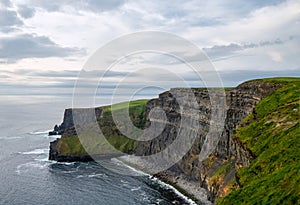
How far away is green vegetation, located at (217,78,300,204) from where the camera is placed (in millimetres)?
29672

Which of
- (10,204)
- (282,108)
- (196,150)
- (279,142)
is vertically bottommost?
(10,204)

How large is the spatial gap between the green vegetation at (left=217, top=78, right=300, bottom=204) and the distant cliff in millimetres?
188

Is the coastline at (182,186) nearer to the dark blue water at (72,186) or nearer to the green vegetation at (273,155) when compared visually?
the dark blue water at (72,186)

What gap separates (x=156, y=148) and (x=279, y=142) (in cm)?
11349

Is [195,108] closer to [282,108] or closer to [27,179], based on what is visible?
[282,108]

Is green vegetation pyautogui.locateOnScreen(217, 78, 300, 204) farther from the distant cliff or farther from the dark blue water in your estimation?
the dark blue water

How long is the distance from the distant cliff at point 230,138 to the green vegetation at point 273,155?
0.19 metres

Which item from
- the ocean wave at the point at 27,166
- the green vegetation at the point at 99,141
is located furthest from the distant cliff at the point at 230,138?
the ocean wave at the point at 27,166

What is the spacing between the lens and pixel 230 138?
9675 centimetres

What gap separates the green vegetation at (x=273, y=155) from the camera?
2967 centimetres

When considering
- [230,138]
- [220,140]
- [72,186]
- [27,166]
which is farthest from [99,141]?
[230,138]

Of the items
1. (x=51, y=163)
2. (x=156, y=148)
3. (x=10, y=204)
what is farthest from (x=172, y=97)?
(x=10, y=204)

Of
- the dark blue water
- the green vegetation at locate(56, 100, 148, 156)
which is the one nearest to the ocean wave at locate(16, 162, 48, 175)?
the dark blue water

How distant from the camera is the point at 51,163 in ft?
495
